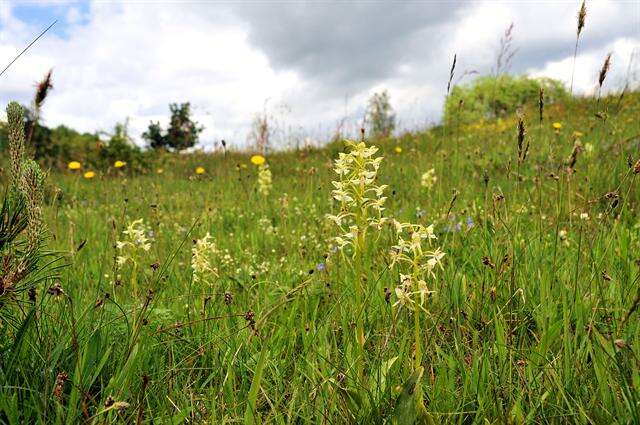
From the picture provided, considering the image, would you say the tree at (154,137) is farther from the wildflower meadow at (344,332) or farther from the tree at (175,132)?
the wildflower meadow at (344,332)

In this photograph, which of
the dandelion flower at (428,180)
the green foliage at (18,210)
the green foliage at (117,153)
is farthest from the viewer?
the green foliage at (117,153)

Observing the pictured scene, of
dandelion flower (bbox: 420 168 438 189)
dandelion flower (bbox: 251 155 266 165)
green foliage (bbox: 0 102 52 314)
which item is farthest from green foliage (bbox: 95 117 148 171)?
green foliage (bbox: 0 102 52 314)

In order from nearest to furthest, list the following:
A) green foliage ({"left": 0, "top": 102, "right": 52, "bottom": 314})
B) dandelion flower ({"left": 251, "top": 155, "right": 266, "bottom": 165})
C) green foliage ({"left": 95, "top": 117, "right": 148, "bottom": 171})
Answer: green foliage ({"left": 0, "top": 102, "right": 52, "bottom": 314}) → dandelion flower ({"left": 251, "top": 155, "right": 266, "bottom": 165}) → green foliage ({"left": 95, "top": 117, "right": 148, "bottom": 171})

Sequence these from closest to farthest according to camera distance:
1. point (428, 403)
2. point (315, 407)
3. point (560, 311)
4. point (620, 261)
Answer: point (315, 407) < point (428, 403) < point (560, 311) < point (620, 261)

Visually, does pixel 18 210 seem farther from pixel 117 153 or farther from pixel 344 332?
pixel 117 153

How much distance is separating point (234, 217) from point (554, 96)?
23.1 m

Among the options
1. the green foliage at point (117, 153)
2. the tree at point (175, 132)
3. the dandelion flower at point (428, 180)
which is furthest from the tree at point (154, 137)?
the dandelion flower at point (428, 180)

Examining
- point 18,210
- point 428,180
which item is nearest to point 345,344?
point 18,210

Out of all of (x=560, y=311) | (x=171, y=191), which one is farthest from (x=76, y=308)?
(x=171, y=191)

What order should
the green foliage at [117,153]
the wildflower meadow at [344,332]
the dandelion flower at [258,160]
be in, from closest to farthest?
1. the wildflower meadow at [344,332]
2. the dandelion flower at [258,160]
3. the green foliage at [117,153]

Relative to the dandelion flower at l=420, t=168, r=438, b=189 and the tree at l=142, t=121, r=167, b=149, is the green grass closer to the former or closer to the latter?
the dandelion flower at l=420, t=168, r=438, b=189

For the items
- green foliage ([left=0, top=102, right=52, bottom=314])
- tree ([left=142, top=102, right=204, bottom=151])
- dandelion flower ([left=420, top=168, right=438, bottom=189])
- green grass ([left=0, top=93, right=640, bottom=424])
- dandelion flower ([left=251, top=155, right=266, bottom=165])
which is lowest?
green grass ([left=0, top=93, right=640, bottom=424])

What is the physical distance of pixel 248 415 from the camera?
4.94 feet

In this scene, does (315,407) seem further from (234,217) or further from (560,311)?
(234,217)
